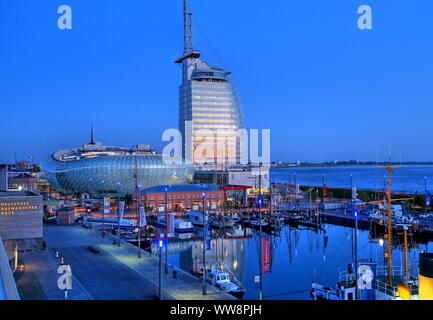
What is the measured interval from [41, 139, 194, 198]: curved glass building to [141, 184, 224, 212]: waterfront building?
48.3 ft

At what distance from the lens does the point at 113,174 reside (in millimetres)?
76875

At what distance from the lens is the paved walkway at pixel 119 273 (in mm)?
19156

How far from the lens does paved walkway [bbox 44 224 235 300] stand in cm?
1916

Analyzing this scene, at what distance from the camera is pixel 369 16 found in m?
14.7

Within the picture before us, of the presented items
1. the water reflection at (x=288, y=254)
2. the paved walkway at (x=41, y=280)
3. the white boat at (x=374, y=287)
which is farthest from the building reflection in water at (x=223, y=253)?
the paved walkway at (x=41, y=280)

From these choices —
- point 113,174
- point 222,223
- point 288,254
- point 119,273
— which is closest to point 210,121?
point 113,174

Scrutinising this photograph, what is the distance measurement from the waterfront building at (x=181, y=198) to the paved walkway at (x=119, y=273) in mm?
25740

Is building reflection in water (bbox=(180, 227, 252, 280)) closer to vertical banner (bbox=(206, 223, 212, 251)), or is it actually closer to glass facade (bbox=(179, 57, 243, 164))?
vertical banner (bbox=(206, 223, 212, 251))

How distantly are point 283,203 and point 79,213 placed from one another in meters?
32.5

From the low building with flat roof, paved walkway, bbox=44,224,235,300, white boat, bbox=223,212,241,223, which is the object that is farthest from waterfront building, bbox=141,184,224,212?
the low building with flat roof

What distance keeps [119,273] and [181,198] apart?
38.7m
